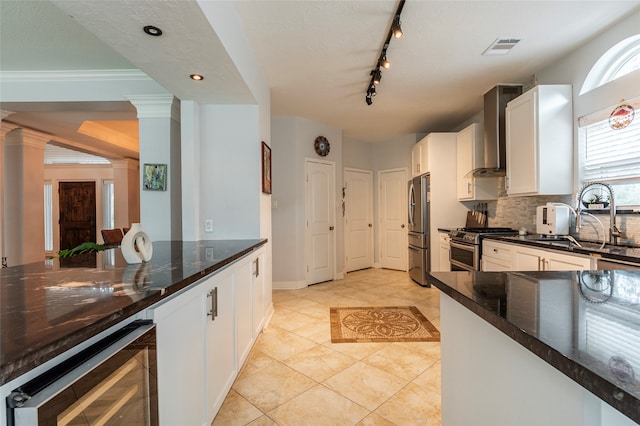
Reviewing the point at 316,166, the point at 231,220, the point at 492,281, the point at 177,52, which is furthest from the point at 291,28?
the point at 316,166

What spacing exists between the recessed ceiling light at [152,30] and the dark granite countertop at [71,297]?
131 cm

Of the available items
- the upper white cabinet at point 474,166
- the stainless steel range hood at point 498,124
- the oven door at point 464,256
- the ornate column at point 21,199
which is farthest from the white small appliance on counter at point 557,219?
the ornate column at point 21,199

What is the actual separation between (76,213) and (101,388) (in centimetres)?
902

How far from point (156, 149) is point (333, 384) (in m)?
2.75

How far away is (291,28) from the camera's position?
2258mm

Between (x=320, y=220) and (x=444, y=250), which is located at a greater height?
(x=320, y=220)

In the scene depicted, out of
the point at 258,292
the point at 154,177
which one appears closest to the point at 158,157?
the point at 154,177

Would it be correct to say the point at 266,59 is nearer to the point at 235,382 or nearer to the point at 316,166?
the point at 316,166

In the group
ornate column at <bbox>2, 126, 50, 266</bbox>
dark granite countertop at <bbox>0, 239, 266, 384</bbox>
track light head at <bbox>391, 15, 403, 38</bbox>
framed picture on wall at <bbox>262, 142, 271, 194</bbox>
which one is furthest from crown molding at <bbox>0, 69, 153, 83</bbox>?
track light head at <bbox>391, 15, 403, 38</bbox>

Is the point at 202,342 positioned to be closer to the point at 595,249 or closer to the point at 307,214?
the point at 595,249

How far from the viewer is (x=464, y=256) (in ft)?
11.4

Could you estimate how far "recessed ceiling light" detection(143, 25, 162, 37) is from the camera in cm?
162

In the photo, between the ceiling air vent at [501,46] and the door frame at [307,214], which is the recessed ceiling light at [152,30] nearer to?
the ceiling air vent at [501,46]

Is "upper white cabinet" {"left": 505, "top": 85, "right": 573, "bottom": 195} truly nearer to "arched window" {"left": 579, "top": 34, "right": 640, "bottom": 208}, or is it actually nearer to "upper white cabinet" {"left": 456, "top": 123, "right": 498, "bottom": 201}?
"arched window" {"left": 579, "top": 34, "right": 640, "bottom": 208}
